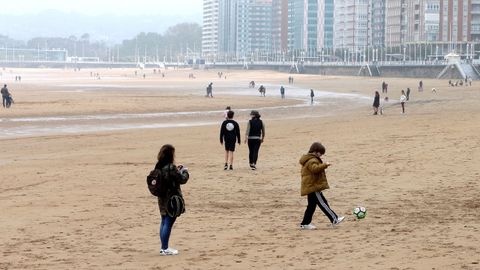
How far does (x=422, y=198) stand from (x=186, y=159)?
900 cm

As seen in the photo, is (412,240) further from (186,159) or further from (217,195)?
(186,159)

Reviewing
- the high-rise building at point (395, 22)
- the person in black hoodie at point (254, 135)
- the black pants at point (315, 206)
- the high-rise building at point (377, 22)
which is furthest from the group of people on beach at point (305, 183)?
the high-rise building at point (377, 22)

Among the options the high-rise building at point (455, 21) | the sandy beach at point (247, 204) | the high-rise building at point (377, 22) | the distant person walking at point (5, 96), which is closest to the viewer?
the sandy beach at point (247, 204)

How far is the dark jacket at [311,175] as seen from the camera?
1180cm

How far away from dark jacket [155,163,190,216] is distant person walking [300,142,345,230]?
2303mm

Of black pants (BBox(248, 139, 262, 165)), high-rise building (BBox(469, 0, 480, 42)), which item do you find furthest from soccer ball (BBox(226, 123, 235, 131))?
high-rise building (BBox(469, 0, 480, 42))

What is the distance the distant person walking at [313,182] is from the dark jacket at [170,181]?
2303mm

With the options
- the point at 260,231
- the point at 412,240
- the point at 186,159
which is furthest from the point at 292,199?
the point at 186,159

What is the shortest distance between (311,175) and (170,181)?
8.38ft

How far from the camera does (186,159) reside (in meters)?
22.4

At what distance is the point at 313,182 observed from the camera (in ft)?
39.3

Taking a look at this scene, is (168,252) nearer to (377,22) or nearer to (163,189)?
(163,189)

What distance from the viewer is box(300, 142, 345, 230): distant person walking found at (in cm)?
1179

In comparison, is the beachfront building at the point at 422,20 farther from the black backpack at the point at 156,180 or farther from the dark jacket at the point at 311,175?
the black backpack at the point at 156,180
